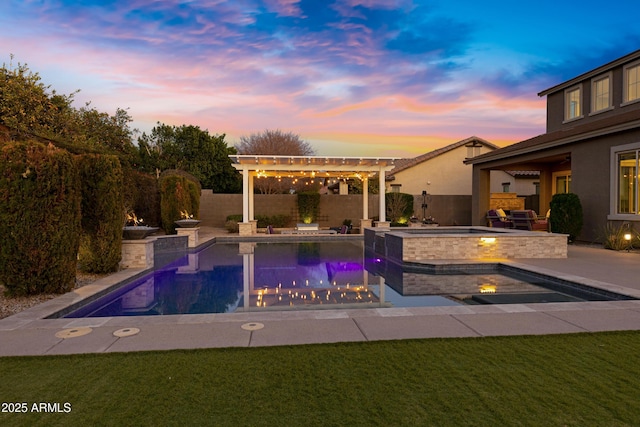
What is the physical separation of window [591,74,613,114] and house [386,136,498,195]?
12.6 meters

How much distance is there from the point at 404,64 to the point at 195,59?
32.5ft

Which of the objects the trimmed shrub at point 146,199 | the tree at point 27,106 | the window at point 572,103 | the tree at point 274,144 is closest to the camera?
the tree at point 27,106

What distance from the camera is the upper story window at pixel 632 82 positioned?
15008 millimetres

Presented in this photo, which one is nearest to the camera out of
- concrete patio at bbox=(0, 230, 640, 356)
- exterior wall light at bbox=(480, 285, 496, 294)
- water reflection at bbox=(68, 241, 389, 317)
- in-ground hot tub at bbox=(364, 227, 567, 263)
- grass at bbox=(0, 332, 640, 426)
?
grass at bbox=(0, 332, 640, 426)

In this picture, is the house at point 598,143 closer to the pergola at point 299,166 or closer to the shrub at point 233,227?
the pergola at point 299,166

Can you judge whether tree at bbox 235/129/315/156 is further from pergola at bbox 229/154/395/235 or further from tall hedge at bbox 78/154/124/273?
tall hedge at bbox 78/154/124/273

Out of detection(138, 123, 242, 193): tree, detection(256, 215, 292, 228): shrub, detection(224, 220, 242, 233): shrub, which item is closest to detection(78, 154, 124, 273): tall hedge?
detection(224, 220, 242, 233): shrub

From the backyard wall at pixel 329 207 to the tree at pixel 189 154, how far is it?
389 inches

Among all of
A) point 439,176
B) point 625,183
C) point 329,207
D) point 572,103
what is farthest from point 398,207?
point 625,183

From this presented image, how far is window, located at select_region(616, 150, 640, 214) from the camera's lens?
513 inches

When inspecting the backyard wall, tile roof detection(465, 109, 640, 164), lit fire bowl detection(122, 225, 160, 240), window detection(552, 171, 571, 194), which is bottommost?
lit fire bowl detection(122, 225, 160, 240)

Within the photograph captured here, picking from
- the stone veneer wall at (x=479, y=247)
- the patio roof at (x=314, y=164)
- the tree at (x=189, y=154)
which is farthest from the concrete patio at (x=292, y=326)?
the tree at (x=189, y=154)

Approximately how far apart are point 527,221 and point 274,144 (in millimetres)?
26812

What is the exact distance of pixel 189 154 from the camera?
114ft
